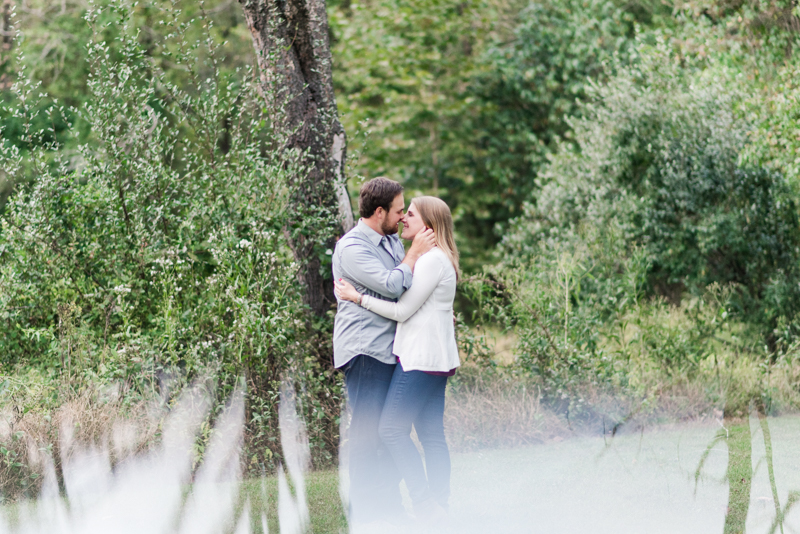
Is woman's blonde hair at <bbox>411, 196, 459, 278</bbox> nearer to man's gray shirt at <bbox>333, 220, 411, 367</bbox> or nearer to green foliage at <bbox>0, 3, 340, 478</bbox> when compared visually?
man's gray shirt at <bbox>333, 220, 411, 367</bbox>

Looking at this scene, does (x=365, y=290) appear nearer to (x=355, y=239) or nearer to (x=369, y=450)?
(x=355, y=239)

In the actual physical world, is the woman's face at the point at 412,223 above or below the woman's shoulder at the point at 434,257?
above

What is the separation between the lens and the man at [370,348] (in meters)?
3.88

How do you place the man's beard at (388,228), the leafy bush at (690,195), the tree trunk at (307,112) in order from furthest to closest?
the leafy bush at (690,195), the tree trunk at (307,112), the man's beard at (388,228)

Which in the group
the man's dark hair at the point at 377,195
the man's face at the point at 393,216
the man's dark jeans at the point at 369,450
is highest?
the man's dark hair at the point at 377,195

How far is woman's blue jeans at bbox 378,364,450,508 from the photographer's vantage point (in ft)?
12.4

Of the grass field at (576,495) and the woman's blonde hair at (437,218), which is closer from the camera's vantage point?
the woman's blonde hair at (437,218)

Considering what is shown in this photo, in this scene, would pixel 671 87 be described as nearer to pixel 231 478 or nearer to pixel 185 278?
pixel 185 278

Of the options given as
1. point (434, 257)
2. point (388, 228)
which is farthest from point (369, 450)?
point (388, 228)

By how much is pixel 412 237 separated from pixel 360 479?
1350 millimetres

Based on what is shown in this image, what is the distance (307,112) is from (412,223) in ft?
8.15

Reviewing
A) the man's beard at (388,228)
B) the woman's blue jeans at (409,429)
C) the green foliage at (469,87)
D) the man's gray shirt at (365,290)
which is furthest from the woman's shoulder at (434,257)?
the green foliage at (469,87)

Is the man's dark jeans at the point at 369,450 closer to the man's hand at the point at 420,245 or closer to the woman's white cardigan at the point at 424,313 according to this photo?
the woman's white cardigan at the point at 424,313

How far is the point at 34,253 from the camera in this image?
561 cm
